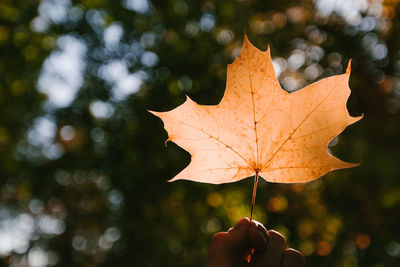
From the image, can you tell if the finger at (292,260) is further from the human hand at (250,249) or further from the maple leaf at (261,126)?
the maple leaf at (261,126)

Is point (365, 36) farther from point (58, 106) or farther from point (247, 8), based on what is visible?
point (58, 106)

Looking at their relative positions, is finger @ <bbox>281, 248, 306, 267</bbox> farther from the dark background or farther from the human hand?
the dark background

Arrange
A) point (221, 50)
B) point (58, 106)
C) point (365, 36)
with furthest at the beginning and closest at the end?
1. point (58, 106)
2. point (221, 50)
3. point (365, 36)

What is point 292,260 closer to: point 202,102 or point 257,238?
point 257,238

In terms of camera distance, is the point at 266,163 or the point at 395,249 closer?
the point at 266,163

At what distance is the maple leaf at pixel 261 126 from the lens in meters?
1.18

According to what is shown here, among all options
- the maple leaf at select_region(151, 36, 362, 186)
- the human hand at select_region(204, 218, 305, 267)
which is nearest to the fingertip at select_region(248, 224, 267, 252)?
the human hand at select_region(204, 218, 305, 267)

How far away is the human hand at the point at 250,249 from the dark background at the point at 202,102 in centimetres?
243

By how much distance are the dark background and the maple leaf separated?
2.51 meters

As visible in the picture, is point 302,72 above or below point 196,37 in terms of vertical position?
below

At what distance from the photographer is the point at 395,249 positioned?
3.25 meters

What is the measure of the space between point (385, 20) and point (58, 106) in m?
5.21

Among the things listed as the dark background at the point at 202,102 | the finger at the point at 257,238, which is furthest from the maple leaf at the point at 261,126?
the dark background at the point at 202,102

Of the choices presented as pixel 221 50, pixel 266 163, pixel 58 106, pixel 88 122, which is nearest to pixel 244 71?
pixel 266 163
